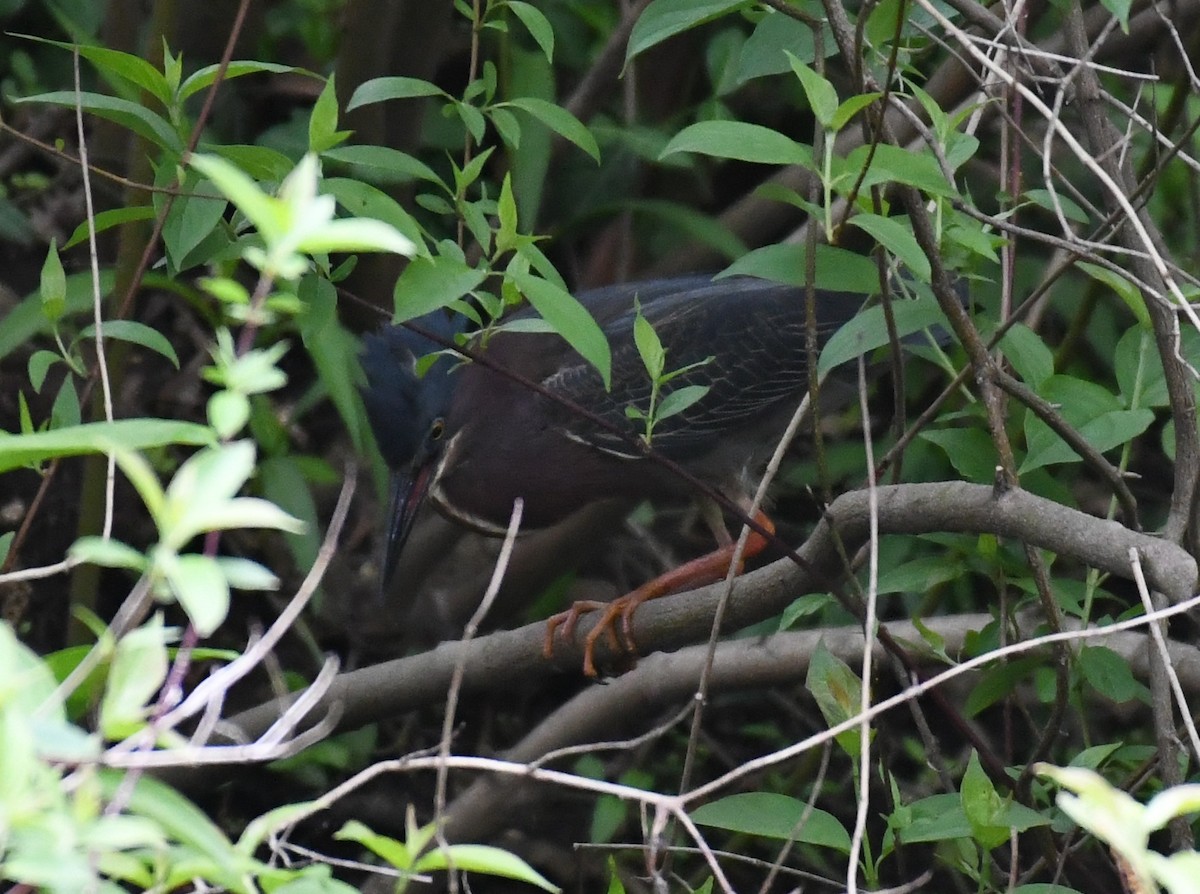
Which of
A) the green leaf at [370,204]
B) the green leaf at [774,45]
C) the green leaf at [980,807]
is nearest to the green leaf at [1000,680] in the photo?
the green leaf at [980,807]

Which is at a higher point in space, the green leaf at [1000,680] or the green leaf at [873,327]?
the green leaf at [873,327]

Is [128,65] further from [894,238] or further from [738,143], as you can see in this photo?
[894,238]

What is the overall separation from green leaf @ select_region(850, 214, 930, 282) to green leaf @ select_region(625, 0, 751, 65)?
344mm

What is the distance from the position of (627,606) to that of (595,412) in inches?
16.9

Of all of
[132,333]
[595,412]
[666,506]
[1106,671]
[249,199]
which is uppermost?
[249,199]

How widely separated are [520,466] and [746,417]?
19.7 inches

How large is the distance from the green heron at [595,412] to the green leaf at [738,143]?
1410 millimetres

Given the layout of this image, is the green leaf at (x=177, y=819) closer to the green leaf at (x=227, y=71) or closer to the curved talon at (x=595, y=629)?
the green leaf at (x=227, y=71)

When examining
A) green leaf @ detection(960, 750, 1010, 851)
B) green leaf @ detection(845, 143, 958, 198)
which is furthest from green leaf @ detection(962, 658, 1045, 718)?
green leaf @ detection(845, 143, 958, 198)

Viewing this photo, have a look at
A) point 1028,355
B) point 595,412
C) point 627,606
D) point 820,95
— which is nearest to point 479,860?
point 820,95

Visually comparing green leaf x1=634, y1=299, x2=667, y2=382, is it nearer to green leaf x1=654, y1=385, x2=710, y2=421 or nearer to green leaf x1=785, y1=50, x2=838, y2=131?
green leaf x1=654, y1=385, x2=710, y2=421

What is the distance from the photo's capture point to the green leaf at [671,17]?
5.62 feet

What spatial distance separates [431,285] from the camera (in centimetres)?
163

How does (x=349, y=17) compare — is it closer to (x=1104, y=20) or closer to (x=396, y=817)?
(x=1104, y=20)
